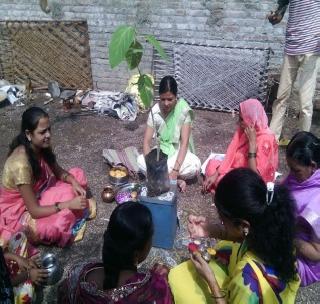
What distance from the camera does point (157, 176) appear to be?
3246mm

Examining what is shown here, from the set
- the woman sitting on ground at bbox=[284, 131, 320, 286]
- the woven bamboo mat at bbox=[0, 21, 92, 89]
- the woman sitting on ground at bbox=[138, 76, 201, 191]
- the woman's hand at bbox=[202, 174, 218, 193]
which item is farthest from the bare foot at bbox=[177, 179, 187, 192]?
the woven bamboo mat at bbox=[0, 21, 92, 89]

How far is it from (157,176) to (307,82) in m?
2.90

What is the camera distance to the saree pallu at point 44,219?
11.4 feet

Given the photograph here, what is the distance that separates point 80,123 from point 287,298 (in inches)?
200

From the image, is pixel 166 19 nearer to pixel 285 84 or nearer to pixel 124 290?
pixel 285 84

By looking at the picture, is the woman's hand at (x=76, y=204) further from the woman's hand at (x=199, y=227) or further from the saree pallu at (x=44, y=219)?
the woman's hand at (x=199, y=227)

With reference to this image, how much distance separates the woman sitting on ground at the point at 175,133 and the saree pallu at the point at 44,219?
3.86ft

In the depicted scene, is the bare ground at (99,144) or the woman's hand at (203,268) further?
the bare ground at (99,144)

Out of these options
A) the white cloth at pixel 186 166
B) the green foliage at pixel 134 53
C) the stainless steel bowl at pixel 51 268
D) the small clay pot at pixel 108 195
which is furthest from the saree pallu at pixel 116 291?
the white cloth at pixel 186 166

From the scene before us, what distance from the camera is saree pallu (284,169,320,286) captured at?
8.46 feet

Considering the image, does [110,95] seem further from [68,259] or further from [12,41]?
[68,259]

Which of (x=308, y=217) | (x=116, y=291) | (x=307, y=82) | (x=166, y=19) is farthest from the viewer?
(x=166, y=19)

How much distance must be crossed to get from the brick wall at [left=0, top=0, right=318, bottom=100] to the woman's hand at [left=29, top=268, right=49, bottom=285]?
4967mm

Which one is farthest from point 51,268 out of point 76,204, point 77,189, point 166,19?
point 166,19
